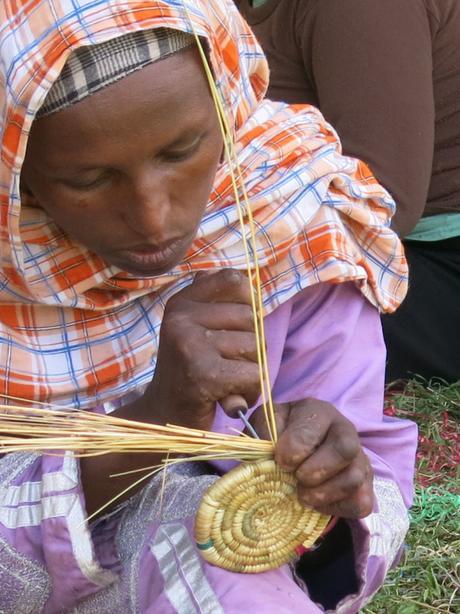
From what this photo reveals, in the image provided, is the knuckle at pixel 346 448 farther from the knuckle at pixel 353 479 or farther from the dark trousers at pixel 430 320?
the dark trousers at pixel 430 320

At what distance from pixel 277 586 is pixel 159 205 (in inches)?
21.1

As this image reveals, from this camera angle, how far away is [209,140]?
1.40 m

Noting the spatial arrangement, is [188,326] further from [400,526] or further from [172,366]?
[400,526]

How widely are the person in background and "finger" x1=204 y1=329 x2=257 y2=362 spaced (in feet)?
4.89

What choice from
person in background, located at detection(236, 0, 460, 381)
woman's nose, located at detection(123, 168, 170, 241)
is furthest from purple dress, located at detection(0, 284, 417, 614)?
person in background, located at detection(236, 0, 460, 381)

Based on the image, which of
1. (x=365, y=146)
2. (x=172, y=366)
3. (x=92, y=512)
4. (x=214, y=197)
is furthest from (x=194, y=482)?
(x=365, y=146)

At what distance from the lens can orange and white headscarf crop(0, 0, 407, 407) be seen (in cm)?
155

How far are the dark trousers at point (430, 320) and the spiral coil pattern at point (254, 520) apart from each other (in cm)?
163

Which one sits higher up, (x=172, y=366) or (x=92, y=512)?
(x=172, y=366)

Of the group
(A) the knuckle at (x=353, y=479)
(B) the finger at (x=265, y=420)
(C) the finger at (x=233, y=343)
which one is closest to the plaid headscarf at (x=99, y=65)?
(C) the finger at (x=233, y=343)

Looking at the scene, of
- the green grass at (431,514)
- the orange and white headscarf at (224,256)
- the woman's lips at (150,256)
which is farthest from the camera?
the green grass at (431,514)

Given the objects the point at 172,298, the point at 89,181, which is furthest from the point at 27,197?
the point at 172,298

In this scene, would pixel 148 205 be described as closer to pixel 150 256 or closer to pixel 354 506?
pixel 150 256

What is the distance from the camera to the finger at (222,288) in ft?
4.26
